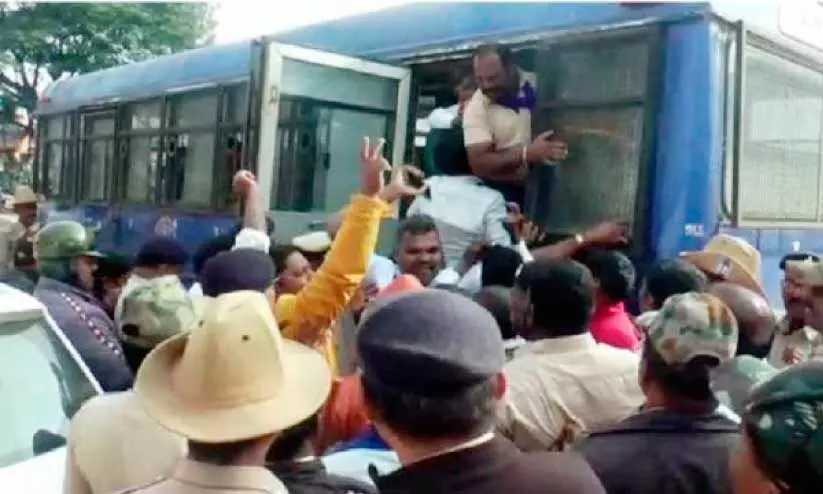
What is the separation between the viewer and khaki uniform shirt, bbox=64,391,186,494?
2461mm

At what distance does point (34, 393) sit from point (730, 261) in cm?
297

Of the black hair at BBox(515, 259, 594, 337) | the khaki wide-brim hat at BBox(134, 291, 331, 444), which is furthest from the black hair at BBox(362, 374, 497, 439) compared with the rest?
the black hair at BBox(515, 259, 594, 337)

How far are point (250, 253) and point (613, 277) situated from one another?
1402 mm

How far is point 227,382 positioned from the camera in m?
2.03

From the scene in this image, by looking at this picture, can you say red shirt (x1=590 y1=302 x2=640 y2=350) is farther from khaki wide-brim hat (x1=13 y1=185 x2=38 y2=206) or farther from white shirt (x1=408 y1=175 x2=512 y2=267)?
khaki wide-brim hat (x1=13 y1=185 x2=38 y2=206)

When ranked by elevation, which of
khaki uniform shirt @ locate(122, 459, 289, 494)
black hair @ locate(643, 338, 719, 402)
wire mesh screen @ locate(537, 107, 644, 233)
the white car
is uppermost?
wire mesh screen @ locate(537, 107, 644, 233)

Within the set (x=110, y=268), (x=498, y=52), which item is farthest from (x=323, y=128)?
(x=110, y=268)

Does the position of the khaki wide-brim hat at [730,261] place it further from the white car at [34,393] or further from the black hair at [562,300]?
the white car at [34,393]

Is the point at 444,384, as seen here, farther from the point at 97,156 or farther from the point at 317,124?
the point at 97,156

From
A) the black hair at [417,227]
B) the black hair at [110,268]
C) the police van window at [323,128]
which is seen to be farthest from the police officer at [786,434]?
the police van window at [323,128]

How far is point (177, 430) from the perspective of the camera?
6.40 ft

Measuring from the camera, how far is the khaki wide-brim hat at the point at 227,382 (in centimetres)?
199

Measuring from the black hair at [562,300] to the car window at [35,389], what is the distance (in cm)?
171

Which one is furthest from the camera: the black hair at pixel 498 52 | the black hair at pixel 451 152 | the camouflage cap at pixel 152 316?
the black hair at pixel 451 152
